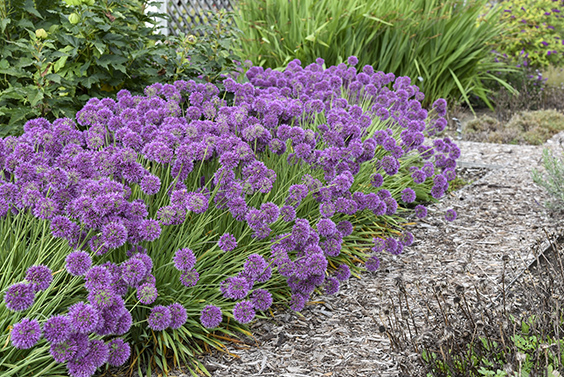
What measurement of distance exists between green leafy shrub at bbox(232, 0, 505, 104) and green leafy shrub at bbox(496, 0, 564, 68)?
2.36m

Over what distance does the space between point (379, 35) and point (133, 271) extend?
Answer: 5830mm

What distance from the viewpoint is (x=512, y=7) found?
10.1 meters

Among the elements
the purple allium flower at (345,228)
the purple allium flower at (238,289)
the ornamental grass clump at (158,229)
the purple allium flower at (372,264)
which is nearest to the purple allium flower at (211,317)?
the ornamental grass clump at (158,229)

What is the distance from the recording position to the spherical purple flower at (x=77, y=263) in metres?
1.69

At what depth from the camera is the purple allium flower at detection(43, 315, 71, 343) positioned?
1.54m

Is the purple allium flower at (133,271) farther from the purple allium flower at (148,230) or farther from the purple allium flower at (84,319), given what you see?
the purple allium flower at (84,319)

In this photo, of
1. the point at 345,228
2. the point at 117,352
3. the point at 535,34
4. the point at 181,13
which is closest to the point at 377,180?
the point at 345,228

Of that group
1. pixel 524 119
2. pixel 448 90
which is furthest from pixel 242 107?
pixel 524 119

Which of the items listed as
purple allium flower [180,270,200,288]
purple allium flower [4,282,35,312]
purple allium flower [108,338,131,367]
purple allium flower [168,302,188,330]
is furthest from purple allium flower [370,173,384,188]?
purple allium flower [4,282,35,312]

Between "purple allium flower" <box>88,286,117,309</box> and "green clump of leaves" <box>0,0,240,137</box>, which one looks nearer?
"purple allium flower" <box>88,286,117,309</box>

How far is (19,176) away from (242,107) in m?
1.24

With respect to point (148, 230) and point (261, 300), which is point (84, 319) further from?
point (261, 300)

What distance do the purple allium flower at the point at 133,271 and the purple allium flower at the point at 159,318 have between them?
0.17 metres

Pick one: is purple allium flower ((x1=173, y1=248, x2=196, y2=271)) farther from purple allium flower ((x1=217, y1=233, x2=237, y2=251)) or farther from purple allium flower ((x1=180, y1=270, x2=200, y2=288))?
purple allium flower ((x1=217, y1=233, x2=237, y2=251))
